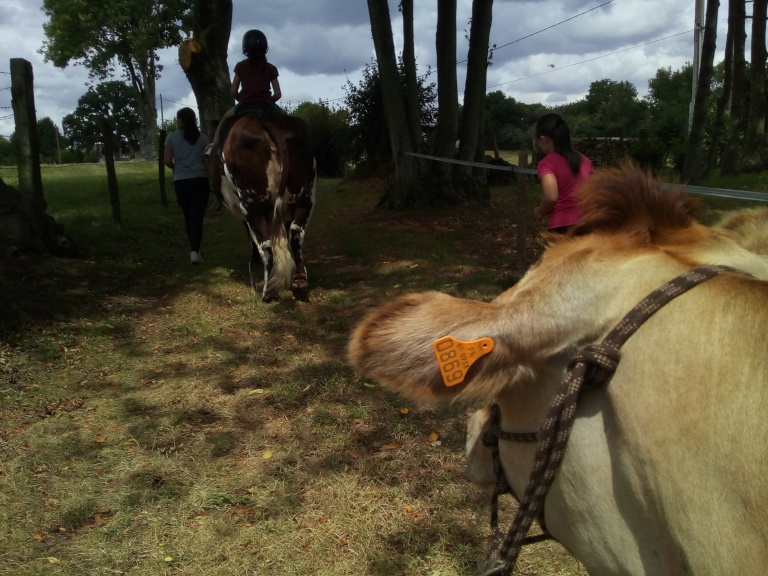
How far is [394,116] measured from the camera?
38.2 ft

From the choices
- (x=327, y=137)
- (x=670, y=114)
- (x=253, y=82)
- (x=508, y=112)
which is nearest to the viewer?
(x=253, y=82)

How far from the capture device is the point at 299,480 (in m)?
3.62

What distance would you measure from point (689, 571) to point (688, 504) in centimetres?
13

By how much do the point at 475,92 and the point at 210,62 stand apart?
519 centimetres

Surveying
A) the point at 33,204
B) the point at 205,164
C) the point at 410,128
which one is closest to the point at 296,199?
the point at 205,164

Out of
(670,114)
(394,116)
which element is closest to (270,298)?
(394,116)

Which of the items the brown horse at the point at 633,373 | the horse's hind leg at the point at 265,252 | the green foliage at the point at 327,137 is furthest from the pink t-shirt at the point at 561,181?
the green foliage at the point at 327,137

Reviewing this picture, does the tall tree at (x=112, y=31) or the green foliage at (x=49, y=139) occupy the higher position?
the tall tree at (x=112, y=31)

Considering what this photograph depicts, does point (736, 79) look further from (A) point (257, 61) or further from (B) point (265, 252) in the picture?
(B) point (265, 252)

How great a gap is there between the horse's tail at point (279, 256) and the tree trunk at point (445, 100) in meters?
5.82

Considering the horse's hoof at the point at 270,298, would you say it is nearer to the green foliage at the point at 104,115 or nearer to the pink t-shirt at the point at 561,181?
the pink t-shirt at the point at 561,181

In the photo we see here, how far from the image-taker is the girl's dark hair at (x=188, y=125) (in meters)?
8.43

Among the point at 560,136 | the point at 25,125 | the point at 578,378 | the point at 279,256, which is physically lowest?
the point at 279,256

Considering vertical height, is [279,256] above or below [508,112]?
below
